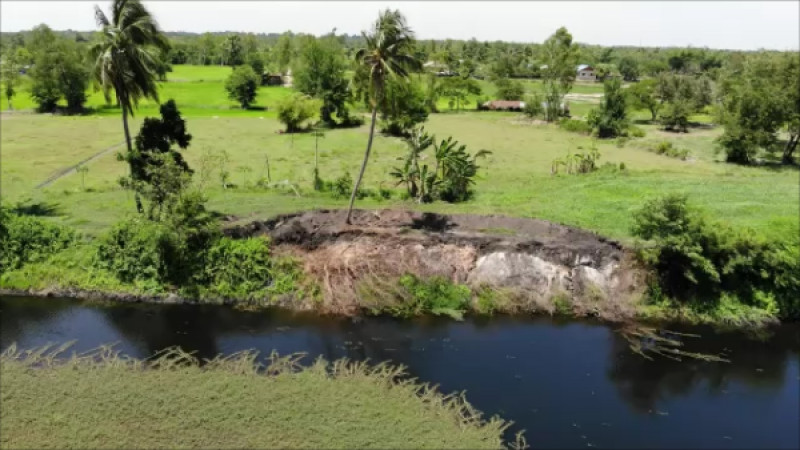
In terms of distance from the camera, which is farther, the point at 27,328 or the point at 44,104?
the point at 44,104

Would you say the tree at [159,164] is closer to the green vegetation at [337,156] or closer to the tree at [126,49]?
the green vegetation at [337,156]

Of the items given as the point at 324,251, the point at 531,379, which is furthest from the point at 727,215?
the point at 324,251

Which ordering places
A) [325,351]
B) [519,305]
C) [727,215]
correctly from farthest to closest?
[727,215] → [519,305] → [325,351]

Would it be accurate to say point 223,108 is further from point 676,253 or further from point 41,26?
point 676,253

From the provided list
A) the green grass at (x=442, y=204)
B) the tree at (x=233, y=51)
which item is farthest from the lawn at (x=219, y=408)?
the tree at (x=233, y=51)

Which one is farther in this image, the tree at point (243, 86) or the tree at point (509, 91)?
the tree at point (509, 91)

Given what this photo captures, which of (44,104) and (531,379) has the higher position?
(44,104)

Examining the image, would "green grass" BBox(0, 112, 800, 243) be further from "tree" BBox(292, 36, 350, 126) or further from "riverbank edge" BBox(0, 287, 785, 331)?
"tree" BBox(292, 36, 350, 126)

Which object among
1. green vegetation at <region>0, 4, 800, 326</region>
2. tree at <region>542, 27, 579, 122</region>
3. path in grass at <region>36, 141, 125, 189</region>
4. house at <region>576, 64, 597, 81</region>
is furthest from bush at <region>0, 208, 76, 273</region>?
house at <region>576, 64, 597, 81</region>
